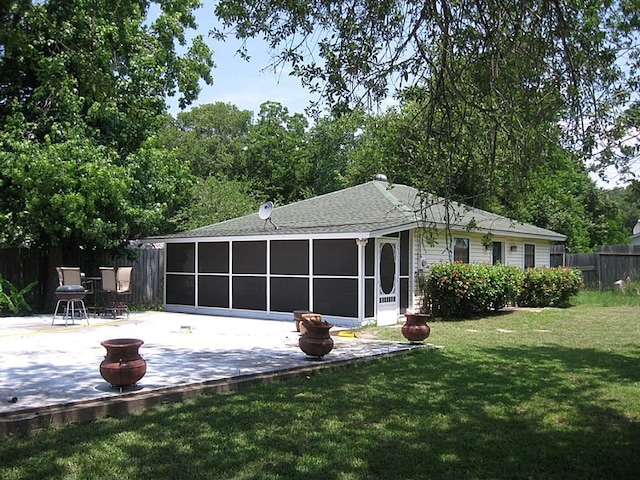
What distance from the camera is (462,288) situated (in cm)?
1416

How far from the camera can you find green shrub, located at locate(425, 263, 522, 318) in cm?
1418

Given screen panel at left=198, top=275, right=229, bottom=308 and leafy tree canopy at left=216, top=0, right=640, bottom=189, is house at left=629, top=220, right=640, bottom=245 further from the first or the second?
leafy tree canopy at left=216, top=0, right=640, bottom=189

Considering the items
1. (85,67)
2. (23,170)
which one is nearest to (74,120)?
(23,170)

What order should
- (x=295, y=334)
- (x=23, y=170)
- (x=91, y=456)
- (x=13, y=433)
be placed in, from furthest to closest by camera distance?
1. (x=23, y=170)
2. (x=295, y=334)
3. (x=13, y=433)
4. (x=91, y=456)

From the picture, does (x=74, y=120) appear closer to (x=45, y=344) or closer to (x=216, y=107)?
(x=45, y=344)

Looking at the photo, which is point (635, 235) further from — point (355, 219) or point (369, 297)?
point (369, 297)

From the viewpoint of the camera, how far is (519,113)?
681 centimetres

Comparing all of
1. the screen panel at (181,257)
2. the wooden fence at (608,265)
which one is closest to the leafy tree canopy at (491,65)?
the screen panel at (181,257)

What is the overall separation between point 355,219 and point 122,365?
9.02m

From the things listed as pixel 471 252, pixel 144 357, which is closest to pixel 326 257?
pixel 471 252

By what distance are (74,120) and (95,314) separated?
4.74m

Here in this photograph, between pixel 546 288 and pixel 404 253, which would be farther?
pixel 546 288

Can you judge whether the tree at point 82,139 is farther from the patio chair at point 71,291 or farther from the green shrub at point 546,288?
the green shrub at point 546,288

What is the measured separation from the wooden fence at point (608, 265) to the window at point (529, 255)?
13.6 ft
